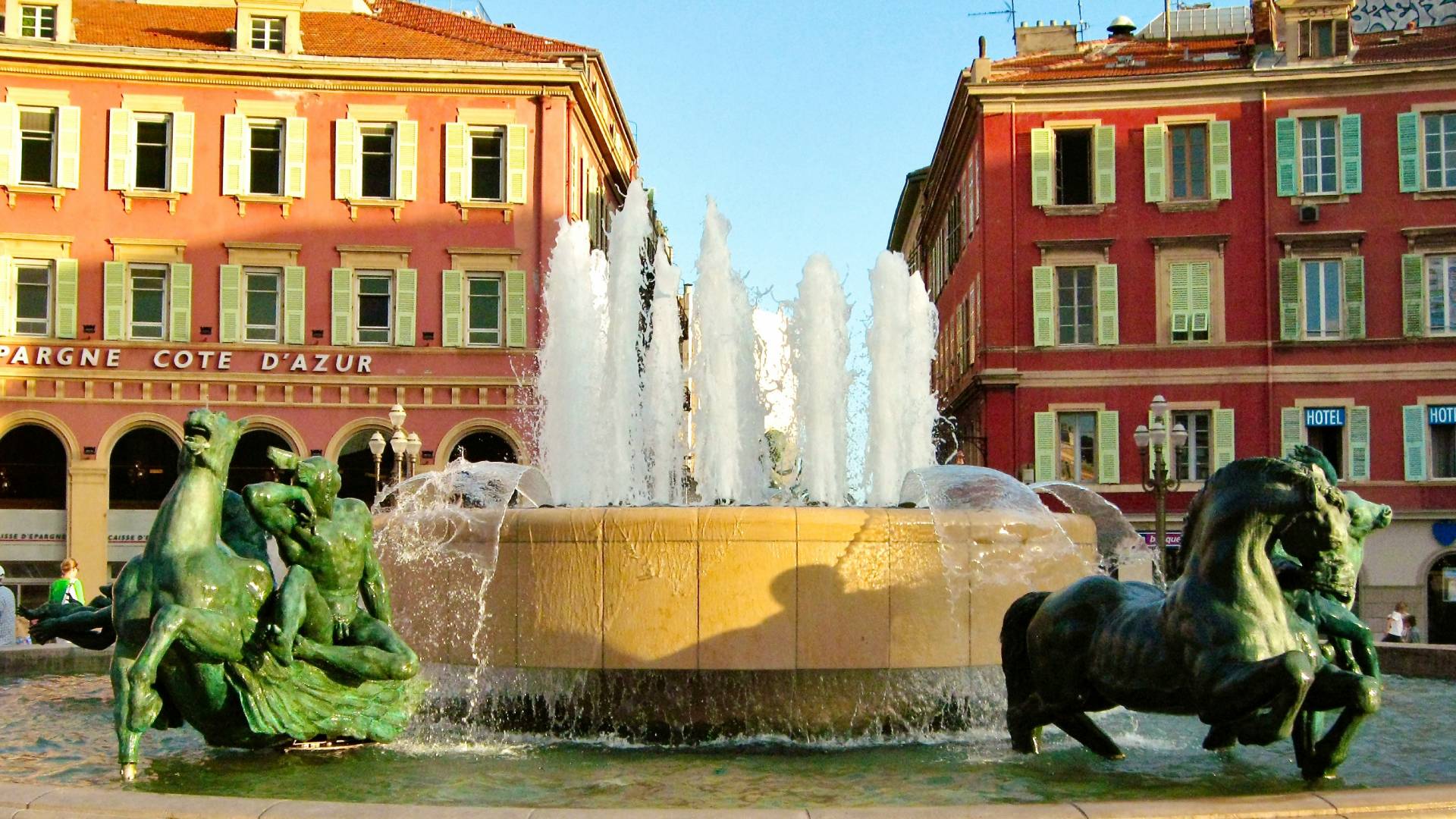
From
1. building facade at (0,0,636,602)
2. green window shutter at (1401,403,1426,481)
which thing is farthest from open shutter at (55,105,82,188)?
green window shutter at (1401,403,1426,481)

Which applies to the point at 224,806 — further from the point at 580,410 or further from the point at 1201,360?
the point at 1201,360

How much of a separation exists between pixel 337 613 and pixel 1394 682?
8.49m

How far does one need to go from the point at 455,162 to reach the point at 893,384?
13.0 metres

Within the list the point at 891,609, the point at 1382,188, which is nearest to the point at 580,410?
the point at 891,609

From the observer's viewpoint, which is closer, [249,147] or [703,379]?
[703,379]

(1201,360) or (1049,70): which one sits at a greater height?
(1049,70)

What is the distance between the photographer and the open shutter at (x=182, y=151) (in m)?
34.2

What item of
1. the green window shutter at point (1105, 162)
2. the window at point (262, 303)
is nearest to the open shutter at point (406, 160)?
the window at point (262, 303)

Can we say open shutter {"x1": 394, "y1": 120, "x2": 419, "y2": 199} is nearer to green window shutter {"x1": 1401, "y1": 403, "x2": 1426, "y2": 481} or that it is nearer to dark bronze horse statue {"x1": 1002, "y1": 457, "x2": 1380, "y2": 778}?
green window shutter {"x1": 1401, "y1": 403, "x2": 1426, "y2": 481}

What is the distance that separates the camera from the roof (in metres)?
35.6

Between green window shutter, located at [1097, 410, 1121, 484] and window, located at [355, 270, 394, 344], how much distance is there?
15842 mm

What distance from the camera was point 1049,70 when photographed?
38.2m

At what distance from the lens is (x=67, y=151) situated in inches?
1337

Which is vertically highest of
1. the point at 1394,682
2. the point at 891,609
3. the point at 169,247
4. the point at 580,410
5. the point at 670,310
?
the point at 169,247
